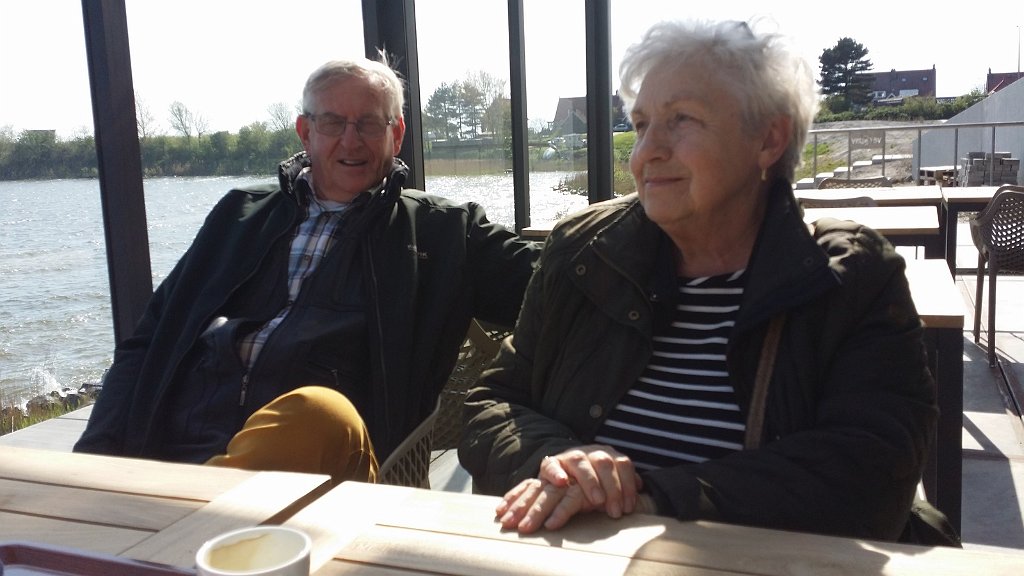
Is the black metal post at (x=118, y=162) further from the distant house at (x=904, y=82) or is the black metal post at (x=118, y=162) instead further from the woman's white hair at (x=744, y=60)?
the distant house at (x=904, y=82)

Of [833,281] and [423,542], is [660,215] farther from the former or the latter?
[423,542]

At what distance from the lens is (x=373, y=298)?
2066 mm

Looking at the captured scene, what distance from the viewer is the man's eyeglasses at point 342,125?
7.73ft

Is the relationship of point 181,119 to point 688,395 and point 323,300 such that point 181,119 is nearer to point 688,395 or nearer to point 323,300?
point 323,300

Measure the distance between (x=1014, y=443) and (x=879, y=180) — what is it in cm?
462

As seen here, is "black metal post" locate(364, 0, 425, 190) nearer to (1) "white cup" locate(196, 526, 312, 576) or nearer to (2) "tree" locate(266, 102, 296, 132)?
(2) "tree" locate(266, 102, 296, 132)

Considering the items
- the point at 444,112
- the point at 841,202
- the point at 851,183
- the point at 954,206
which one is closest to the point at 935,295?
the point at 444,112

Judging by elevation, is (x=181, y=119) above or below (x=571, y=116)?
below

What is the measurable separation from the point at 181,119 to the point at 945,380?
2.18 m

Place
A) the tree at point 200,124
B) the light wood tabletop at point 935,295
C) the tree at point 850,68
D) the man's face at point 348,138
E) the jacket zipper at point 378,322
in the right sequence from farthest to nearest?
the tree at point 850,68 < the tree at point 200,124 < the man's face at point 348,138 < the jacket zipper at point 378,322 < the light wood tabletop at point 935,295

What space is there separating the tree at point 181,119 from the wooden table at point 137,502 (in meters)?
1.47

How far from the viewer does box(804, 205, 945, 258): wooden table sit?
11.3 feet

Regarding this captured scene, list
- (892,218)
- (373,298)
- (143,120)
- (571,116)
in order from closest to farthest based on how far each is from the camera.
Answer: (373,298) < (143,120) < (892,218) < (571,116)

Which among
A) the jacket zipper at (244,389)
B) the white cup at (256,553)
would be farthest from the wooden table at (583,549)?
the jacket zipper at (244,389)
